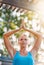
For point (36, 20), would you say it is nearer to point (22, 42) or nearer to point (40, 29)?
point (40, 29)

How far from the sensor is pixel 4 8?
2.71m

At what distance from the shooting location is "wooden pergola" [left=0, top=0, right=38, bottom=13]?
2.67 m

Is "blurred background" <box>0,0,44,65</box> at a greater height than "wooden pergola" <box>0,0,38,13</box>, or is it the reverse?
"wooden pergola" <box>0,0,38,13</box>

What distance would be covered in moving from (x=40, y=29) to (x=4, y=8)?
610mm

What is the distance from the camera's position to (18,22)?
2797 mm

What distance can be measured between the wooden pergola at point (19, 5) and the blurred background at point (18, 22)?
0.7 inches

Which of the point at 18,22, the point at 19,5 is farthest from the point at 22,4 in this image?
the point at 18,22

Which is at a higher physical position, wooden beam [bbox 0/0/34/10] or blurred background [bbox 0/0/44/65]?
wooden beam [bbox 0/0/34/10]

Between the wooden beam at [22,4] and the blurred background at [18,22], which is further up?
the wooden beam at [22,4]

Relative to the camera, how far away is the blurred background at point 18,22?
8.79 feet

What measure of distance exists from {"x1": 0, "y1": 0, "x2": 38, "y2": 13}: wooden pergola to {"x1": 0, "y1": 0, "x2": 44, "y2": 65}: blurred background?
0.02 m

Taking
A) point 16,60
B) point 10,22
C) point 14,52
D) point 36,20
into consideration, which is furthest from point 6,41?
point 36,20

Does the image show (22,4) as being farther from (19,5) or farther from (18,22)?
(18,22)

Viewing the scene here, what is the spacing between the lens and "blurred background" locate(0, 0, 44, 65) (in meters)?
2.68
